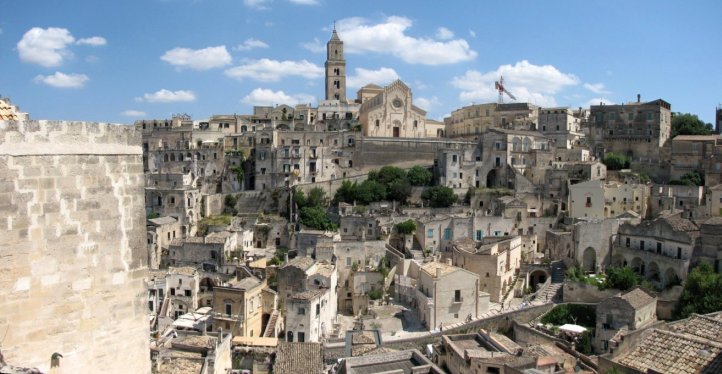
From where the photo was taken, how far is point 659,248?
30.8 meters

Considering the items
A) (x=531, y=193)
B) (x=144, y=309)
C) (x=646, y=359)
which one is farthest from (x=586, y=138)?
(x=144, y=309)

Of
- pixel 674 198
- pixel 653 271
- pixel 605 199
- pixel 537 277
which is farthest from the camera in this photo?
pixel 605 199

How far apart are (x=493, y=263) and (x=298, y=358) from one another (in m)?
13.7

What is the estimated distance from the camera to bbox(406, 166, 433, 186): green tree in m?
47.8

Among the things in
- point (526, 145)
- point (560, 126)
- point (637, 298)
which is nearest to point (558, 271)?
point (637, 298)

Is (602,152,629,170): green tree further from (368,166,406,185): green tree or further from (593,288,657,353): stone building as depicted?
(593,288,657,353): stone building

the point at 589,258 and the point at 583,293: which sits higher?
the point at 589,258

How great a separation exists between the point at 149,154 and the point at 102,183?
50957mm

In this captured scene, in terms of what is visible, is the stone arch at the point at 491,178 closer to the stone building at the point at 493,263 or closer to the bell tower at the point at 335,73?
the stone building at the point at 493,263

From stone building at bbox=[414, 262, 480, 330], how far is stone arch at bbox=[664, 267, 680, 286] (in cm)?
888

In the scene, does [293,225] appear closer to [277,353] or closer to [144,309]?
[277,353]

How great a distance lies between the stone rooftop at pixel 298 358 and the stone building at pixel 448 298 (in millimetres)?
7269

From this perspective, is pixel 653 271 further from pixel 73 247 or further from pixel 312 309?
pixel 73 247

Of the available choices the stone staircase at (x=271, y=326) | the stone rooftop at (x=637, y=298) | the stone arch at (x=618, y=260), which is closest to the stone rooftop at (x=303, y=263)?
the stone staircase at (x=271, y=326)
